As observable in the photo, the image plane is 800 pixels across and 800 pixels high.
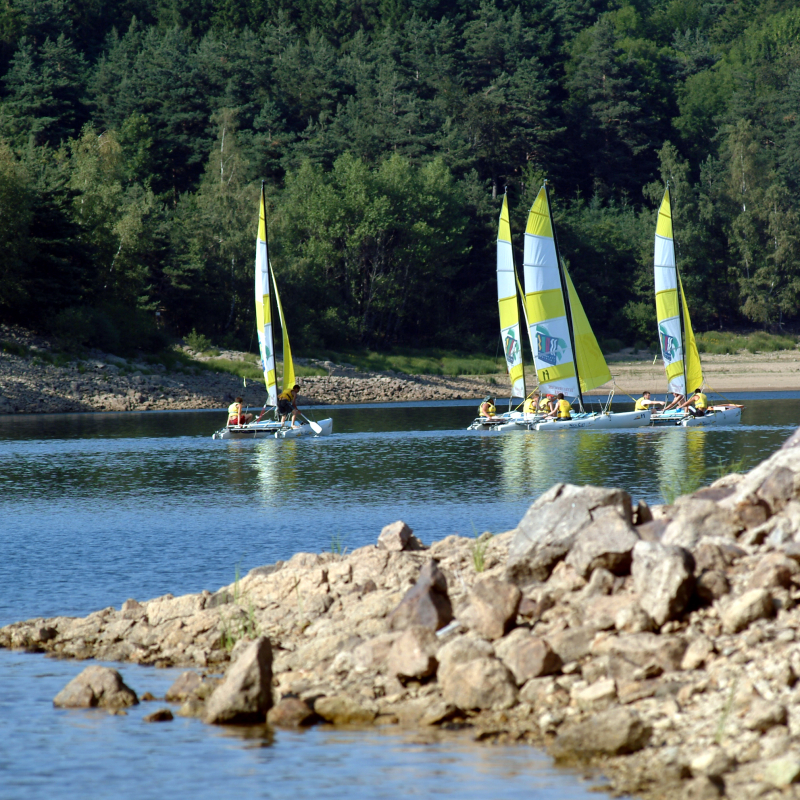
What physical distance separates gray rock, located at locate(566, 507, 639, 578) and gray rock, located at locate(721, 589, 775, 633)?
1198mm

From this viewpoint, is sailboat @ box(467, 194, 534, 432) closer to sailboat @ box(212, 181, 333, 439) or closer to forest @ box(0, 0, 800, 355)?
sailboat @ box(212, 181, 333, 439)

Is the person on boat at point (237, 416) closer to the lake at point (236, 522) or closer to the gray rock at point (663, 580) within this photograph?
the lake at point (236, 522)

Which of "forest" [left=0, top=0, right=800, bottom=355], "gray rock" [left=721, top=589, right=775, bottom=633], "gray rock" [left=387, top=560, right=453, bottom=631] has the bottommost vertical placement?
"gray rock" [left=387, top=560, right=453, bottom=631]

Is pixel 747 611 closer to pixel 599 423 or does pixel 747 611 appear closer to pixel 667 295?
pixel 599 423

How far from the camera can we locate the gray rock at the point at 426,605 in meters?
11.0

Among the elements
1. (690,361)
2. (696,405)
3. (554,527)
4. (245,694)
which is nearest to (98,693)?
(245,694)

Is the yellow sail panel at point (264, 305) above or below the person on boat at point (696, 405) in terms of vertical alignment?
above

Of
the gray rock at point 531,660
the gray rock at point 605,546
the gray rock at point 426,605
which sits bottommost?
the gray rock at point 531,660

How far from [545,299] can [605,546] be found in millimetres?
37643

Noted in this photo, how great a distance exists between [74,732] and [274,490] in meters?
18.8

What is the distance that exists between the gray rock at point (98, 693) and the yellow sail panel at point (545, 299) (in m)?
37.9

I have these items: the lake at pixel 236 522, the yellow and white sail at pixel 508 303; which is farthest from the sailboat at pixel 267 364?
the yellow and white sail at pixel 508 303

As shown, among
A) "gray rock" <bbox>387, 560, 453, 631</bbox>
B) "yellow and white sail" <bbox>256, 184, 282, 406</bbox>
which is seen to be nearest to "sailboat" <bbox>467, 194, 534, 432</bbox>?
"yellow and white sail" <bbox>256, 184, 282, 406</bbox>

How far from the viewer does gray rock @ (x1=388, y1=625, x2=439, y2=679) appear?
1049 centimetres
